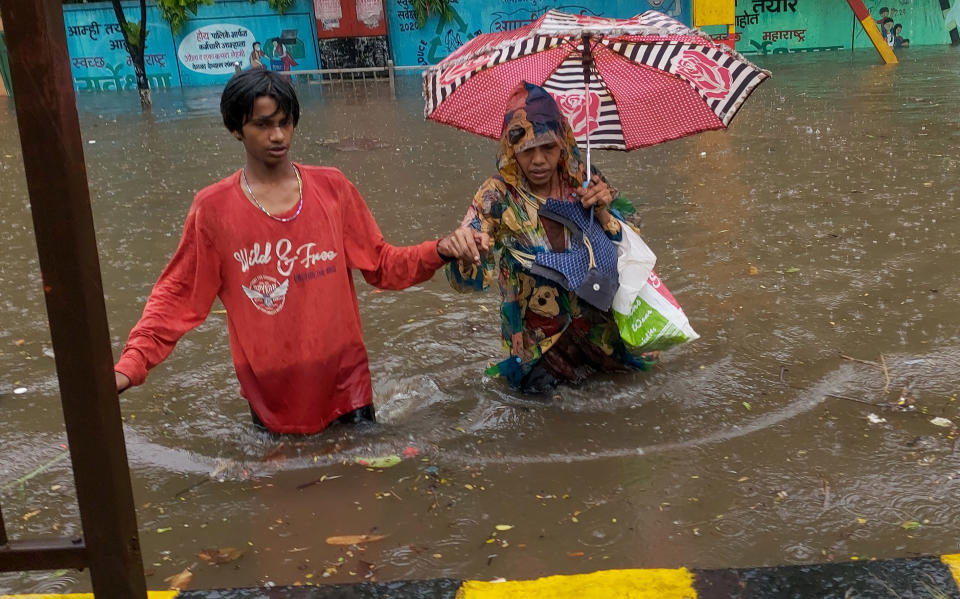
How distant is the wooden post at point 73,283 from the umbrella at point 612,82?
2.36 metres

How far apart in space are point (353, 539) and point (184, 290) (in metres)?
1.09

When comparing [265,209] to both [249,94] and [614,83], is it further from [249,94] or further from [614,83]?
[614,83]

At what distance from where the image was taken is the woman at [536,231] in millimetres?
3727

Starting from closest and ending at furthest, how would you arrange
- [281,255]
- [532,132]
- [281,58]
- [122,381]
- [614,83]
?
1. [122,381]
2. [281,255]
3. [532,132]
4. [614,83]
5. [281,58]

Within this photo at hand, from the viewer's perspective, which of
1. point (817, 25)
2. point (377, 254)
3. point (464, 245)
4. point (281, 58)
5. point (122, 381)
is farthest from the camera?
point (281, 58)

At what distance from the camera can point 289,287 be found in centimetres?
326

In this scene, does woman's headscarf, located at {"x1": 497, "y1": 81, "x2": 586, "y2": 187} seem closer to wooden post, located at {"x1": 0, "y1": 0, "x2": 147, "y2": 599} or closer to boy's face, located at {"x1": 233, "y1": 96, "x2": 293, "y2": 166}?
boy's face, located at {"x1": 233, "y1": 96, "x2": 293, "y2": 166}

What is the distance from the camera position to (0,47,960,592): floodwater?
2.82 m

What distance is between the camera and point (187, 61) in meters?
24.1

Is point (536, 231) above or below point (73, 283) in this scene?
below

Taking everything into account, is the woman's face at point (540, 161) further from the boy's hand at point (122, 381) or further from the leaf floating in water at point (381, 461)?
the boy's hand at point (122, 381)

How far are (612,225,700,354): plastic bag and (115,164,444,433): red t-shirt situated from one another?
899 mm

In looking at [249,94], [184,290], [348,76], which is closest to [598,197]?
[249,94]

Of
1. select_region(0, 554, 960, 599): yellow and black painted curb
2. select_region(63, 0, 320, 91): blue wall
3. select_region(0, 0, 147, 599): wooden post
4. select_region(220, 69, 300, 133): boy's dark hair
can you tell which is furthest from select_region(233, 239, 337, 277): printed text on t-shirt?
select_region(63, 0, 320, 91): blue wall
